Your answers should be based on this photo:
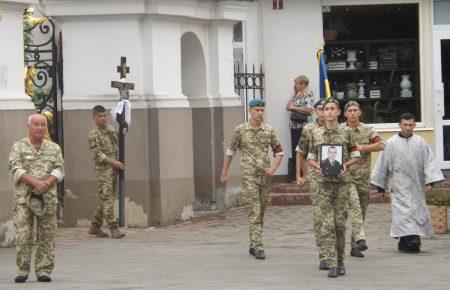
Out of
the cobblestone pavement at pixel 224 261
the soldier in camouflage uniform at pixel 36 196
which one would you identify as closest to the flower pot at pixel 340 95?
the cobblestone pavement at pixel 224 261

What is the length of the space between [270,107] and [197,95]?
2936 mm

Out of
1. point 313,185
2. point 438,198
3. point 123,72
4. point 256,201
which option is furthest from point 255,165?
point 123,72

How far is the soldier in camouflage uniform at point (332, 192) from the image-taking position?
15.1 metres

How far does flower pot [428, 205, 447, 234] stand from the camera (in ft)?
63.7

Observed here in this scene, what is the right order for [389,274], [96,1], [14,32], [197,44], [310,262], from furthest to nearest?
[197,44], [96,1], [14,32], [310,262], [389,274]

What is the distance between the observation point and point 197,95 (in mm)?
23125

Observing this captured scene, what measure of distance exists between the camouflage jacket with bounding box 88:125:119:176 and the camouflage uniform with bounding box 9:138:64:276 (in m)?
4.70

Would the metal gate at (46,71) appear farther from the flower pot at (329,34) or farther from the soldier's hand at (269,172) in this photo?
the flower pot at (329,34)

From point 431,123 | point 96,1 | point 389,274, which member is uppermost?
point 96,1

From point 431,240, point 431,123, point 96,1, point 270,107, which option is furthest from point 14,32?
point 431,123

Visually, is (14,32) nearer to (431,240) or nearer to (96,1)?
(96,1)

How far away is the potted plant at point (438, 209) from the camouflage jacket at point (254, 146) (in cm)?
327

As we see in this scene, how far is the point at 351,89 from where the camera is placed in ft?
86.1

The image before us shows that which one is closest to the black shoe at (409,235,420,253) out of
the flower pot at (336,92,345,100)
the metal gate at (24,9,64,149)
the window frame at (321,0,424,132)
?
the metal gate at (24,9,64,149)
